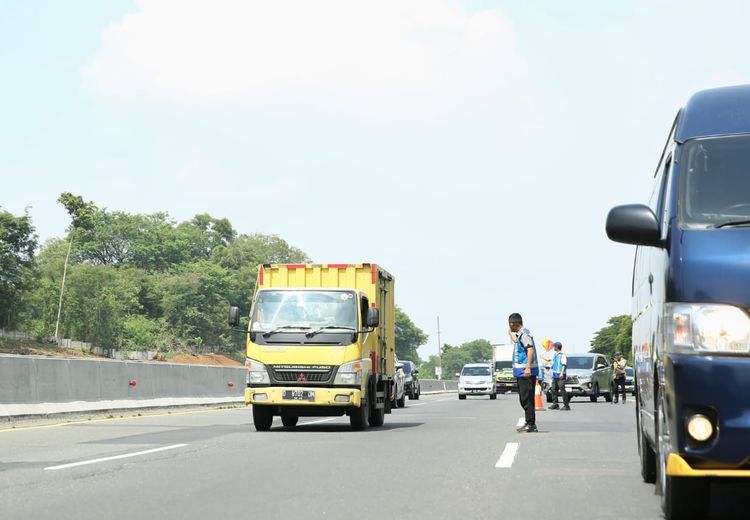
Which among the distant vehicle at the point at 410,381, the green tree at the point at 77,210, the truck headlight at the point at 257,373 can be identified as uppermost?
the green tree at the point at 77,210

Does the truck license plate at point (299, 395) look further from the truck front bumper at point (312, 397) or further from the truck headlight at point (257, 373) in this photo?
the truck headlight at point (257, 373)

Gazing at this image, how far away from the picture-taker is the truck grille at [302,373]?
18.3 m

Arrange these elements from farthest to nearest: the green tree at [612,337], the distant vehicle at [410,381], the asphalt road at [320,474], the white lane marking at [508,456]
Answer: the green tree at [612,337] < the distant vehicle at [410,381] < the white lane marking at [508,456] < the asphalt road at [320,474]

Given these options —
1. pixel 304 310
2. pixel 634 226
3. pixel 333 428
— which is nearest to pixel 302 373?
pixel 304 310

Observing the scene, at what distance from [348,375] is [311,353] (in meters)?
0.67

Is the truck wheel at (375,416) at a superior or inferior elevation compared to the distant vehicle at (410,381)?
inferior

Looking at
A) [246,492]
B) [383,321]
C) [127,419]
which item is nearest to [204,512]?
[246,492]

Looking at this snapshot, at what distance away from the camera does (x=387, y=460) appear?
41.2ft

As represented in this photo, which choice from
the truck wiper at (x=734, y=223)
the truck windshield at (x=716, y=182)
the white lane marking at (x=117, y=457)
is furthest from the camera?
the white lane marking at (x=117, y=457)

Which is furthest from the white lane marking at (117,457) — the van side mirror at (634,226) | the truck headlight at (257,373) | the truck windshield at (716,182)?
the truck windshield at (716,182)

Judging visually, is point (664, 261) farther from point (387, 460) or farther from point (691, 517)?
point (387, 460)

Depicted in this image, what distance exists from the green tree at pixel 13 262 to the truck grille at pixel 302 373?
77619 mm

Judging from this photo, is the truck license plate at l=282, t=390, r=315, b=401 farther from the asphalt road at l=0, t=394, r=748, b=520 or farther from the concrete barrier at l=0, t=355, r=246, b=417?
the concrete barrier at l=0, t=355, r=246, b=417

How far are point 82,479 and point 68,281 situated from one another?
103 metres
